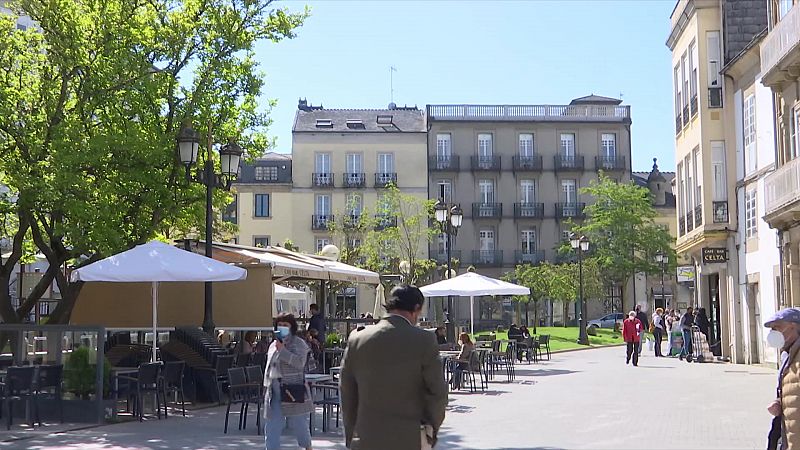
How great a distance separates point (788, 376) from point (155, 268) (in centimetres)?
1054

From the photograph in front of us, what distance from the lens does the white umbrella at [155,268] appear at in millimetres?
15367

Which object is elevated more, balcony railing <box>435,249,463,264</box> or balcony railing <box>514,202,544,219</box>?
balcony railing <box>514,202,544,219</box>

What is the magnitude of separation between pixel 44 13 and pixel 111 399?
879 centimetres

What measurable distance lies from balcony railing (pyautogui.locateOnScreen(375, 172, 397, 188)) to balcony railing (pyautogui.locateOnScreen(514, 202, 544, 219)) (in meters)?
8.74

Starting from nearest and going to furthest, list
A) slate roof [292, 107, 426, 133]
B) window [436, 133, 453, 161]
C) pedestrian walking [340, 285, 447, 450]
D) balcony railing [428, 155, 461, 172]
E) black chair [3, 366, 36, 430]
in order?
pedestrian walking [340, 285, 447, 450] < black chair [3, 366, 36, 430] < slate roof [292, 107, 426, 133] < balcony railing [428, 155, 461, 172] < window [436, 133, 453, 161]

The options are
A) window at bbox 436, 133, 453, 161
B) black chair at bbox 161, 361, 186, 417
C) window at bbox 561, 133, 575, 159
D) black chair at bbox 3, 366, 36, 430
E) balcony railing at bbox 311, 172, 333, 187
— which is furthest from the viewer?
window at bbox 561, 133, 575, 159

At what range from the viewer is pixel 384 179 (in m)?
66.9

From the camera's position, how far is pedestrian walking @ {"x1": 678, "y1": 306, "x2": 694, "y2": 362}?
110 feet

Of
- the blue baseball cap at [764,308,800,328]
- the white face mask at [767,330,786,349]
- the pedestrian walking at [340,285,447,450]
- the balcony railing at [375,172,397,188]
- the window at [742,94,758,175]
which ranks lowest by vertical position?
the pedestrian walking at [340,285,447,450]

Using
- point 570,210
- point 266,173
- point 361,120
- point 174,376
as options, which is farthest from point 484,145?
point 174,376

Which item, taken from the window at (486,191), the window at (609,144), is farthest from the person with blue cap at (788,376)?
the window at (609,144)

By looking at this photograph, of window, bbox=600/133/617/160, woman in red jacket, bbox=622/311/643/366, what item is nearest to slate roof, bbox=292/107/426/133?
window, bbox=600/133/617/160

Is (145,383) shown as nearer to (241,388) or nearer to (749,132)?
(241,388)

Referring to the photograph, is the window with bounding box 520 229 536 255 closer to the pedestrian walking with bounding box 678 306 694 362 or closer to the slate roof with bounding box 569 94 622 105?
the slate roof with bounding box 569 94 622 105
